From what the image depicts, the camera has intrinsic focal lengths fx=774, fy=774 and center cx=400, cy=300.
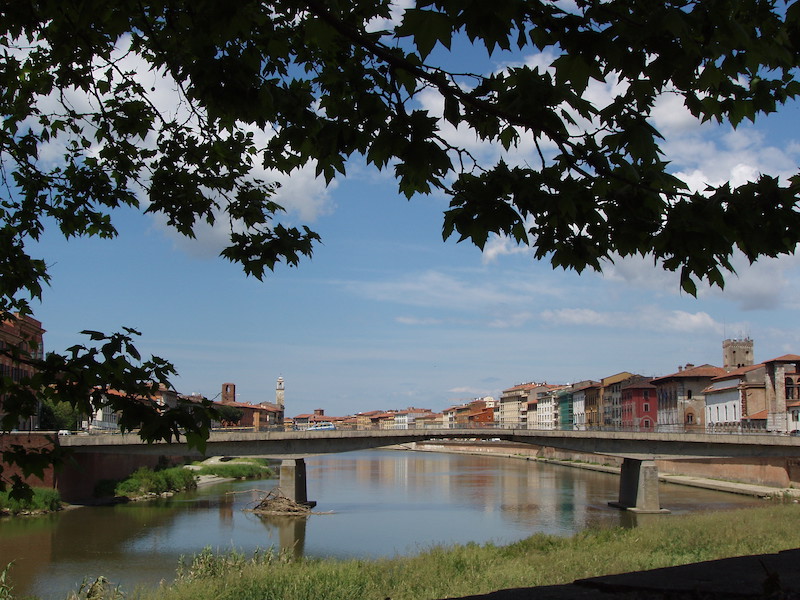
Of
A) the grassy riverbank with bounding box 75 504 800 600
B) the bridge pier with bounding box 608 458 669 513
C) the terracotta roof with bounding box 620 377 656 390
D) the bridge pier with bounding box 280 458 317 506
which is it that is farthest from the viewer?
the terracotta roof with bounding box 620 377 656 390

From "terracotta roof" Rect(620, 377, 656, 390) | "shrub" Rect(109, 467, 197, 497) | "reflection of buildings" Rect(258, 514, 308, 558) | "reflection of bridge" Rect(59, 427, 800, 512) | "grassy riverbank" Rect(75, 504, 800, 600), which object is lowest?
"reflection of buildings" Rect(258, 514, 308, 558)

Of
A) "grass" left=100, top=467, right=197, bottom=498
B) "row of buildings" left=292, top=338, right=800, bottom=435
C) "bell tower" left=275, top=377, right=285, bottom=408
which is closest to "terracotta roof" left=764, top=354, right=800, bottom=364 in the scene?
"row of buildings" left=292, top=338, right=800, bottom=435

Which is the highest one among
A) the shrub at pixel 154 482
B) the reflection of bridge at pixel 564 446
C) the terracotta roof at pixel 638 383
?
the terracotta roof at pixel 638 383

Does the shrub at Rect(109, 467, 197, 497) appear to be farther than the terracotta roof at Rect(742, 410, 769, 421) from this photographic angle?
No

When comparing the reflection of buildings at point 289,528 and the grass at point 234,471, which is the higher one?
the reflection of buildings at point 289,528

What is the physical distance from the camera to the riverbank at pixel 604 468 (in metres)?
38.2

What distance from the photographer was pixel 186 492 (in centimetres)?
4238

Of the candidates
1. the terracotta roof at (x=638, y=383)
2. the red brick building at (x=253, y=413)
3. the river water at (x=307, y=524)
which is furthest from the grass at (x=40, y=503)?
the red brick building at (x=253, y=413)

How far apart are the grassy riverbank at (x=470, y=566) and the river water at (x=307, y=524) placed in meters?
3.43

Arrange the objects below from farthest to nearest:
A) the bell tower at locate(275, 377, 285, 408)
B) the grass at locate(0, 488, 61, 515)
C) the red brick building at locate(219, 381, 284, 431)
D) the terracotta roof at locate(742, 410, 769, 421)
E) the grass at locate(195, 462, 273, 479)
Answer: the bell tower at locate(275, 377, 285, 408) < the red brick building at locate(219, 381, 284, 431) < the terracotta roof at locate(742, 410, 769, 421) < the grass at locate(195, 462, 273, 479) < the grass at locate(0, 488, 61, 515)

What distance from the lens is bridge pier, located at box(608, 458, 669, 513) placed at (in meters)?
34.8

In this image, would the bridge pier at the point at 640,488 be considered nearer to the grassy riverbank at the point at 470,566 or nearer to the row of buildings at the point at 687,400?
the row of buildings at the point at 687,400

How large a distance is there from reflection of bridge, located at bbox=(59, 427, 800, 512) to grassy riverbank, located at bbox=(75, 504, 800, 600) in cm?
1296

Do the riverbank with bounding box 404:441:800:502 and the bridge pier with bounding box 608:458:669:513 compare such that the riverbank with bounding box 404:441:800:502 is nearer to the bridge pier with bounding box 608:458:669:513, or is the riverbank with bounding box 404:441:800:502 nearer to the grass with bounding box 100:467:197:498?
the bridge pier with bounding box 608:458:669:513
